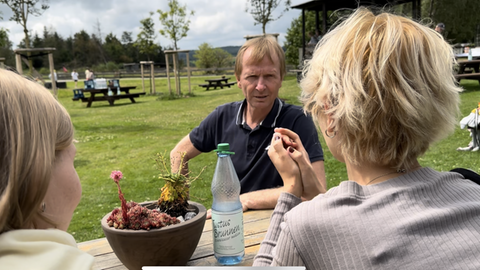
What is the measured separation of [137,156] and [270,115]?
5745 millimetres

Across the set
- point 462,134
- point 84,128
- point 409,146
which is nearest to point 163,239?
point 409,146

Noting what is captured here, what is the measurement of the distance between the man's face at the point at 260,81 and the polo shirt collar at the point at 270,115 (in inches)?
1.6

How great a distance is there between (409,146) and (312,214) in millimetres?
395

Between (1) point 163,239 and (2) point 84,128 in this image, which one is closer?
(1) point 163,239

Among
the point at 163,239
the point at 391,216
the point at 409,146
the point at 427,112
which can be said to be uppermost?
the point at 427,112

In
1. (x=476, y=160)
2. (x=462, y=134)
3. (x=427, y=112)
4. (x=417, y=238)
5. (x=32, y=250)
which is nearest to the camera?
(x=32, y=250)

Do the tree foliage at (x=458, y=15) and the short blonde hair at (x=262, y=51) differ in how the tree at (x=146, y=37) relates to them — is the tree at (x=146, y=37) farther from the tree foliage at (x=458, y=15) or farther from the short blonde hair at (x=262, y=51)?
the short blonde hair at (x=262, y=51)

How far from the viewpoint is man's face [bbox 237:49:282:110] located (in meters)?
2.60

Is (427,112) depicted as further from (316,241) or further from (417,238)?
(316,241)

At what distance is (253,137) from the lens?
2564mm

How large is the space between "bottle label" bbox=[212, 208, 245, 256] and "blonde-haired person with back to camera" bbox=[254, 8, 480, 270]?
17 cm

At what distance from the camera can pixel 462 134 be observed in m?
7.30

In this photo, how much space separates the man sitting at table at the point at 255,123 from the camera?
248 cm

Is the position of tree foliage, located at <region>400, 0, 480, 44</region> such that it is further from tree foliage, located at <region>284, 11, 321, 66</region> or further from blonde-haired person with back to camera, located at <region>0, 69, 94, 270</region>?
blonde-haired person with back to camera, located at <region>0, 69, 94, 270</region>
